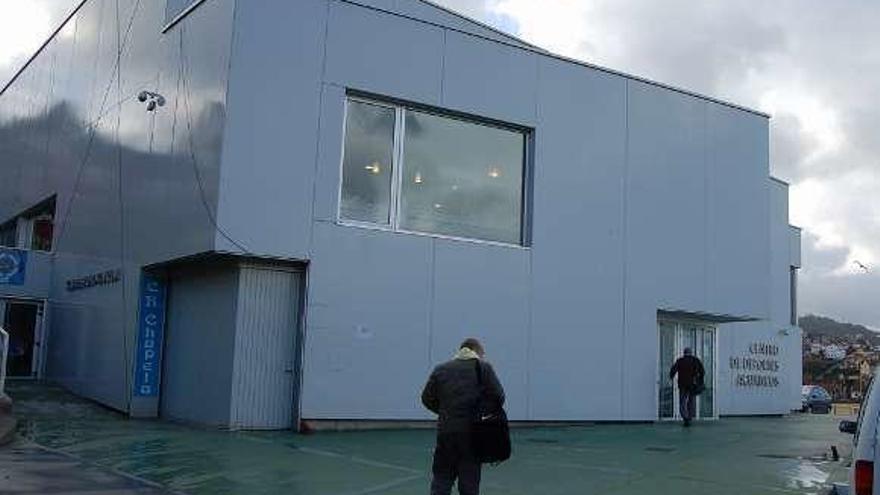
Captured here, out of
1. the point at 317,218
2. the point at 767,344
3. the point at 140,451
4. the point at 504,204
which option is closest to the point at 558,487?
the point at 140,451

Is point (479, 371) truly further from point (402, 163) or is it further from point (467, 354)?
point (402, 163)

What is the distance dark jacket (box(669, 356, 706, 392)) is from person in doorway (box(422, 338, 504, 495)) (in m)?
12.2

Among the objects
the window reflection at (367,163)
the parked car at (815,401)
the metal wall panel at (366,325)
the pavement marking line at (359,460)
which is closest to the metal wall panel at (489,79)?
the window reflection at (367,163)

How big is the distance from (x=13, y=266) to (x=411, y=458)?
1659cm

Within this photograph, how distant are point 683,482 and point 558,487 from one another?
4.79ft

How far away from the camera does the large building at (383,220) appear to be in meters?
15.3

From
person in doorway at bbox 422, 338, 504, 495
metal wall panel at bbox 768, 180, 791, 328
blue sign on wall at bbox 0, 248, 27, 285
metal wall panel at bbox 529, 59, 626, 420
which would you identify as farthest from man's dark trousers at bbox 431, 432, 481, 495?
metal wall panel at bbox 768, 180, 791, 328

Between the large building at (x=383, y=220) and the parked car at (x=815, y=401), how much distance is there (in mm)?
16957

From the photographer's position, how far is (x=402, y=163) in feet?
54.3

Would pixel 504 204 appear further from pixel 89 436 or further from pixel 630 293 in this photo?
pixel 89 436

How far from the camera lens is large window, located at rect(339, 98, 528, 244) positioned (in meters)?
16.2

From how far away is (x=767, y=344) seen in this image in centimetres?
2719

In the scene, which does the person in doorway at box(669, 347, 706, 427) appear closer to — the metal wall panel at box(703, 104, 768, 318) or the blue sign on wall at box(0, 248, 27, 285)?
the metal wall panel at box(703, 104, 768, 318)

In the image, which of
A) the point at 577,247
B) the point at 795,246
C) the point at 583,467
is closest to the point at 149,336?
the point at 577,247
